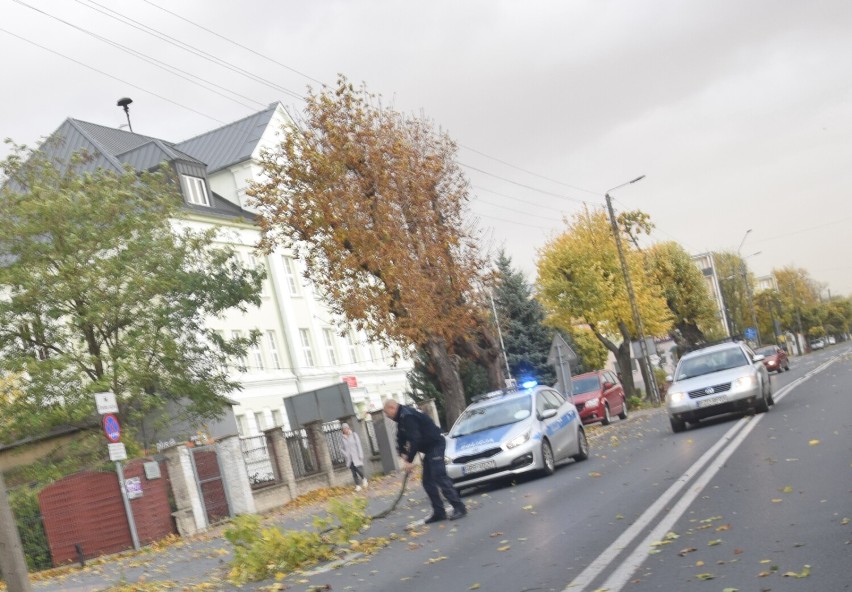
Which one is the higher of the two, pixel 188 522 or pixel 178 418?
pixel 178 418

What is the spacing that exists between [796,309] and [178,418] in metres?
122

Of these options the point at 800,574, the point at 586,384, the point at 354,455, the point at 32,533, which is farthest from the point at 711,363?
the point at 800,574

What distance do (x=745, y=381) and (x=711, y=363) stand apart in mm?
1419

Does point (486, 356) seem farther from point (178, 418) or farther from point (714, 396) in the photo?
point (714, 396)

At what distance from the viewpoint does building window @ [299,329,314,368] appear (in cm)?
5831

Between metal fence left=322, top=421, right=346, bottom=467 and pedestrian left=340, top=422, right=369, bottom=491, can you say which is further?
metal fence left=322, top=421, right=346, bottom=467

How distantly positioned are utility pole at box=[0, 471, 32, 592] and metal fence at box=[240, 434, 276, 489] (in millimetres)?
17274

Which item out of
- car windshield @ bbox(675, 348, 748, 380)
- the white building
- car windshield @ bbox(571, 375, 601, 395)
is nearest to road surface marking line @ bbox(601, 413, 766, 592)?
car windshield @ bbox(675, 348, 748, 380)

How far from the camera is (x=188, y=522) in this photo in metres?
26.5

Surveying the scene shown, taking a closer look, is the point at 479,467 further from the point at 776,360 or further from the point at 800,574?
the point at 776,360

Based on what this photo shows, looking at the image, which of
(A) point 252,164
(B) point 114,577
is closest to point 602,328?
(A) point 252,164

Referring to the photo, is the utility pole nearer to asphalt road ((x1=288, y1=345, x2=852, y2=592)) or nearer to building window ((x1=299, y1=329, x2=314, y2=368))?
asphalt road ((x1=288, y1=345, x2=852, y2=592))

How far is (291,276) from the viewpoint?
195ft

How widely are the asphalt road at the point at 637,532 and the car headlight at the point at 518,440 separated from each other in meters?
0.68
